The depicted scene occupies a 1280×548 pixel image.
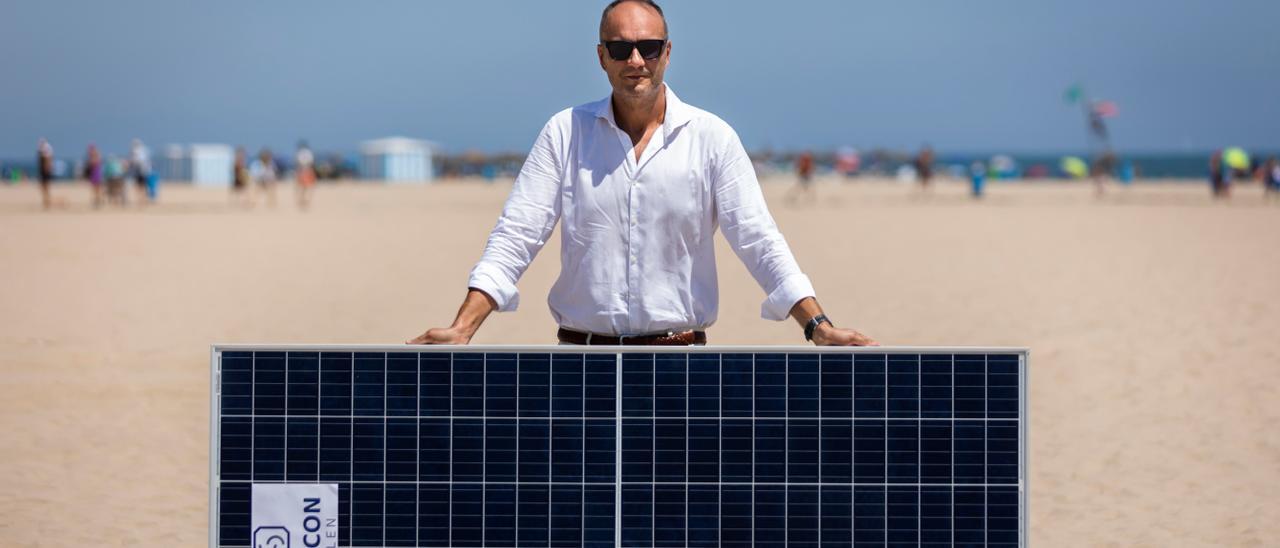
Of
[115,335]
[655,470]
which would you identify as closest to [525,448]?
[655,470]

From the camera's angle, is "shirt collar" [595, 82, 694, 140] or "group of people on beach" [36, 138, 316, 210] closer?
"shirt collar" [595, 82, 694, 140]

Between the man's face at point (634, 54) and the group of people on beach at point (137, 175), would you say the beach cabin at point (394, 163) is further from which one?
the man's face at point (634, 54)

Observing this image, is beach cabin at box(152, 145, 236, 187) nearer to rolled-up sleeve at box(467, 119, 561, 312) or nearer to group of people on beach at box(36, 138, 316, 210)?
group of people on beach at box(36, 138, 316, 210)

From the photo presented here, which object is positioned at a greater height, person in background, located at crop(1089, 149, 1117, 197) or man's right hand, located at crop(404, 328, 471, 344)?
person in background, located at crop(1089, 149, 1117, 197)

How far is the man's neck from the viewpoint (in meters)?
3.88

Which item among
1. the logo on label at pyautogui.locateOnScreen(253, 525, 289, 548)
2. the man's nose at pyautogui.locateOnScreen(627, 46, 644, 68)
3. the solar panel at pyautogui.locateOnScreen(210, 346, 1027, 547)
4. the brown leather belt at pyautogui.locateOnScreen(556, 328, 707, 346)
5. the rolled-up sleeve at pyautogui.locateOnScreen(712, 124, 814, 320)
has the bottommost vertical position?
the logo on label at pyautogui.locateOnScreen(253, 525, 289, 548)

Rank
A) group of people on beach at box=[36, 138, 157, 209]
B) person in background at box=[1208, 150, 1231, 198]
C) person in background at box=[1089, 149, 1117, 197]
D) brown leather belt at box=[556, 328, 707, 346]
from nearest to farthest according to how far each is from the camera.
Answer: brown leather belt at box=[556, 328, 707, 346], group of people on beach at box=[36, 138, 157, 209], person in background at box=[1208, 150, 1231, 198], person in background at box=[1089, 149, 1117, 197]

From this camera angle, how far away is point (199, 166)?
59.8 metres

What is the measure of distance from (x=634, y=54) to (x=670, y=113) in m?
0.16

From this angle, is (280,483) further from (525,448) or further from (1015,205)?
(1015,205)

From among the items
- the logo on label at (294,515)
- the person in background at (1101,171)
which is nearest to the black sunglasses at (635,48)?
the logo on label at (294,515)

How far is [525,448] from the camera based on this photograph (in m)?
3.66

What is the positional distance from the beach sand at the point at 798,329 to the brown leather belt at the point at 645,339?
9.04 feet

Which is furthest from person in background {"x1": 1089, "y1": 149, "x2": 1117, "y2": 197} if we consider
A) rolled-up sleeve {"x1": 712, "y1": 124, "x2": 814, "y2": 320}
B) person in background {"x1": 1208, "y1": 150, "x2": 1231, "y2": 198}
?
rolled-up sleeve {"x1": 712, "y1": 124, "x2": 814, "y2": 320}
